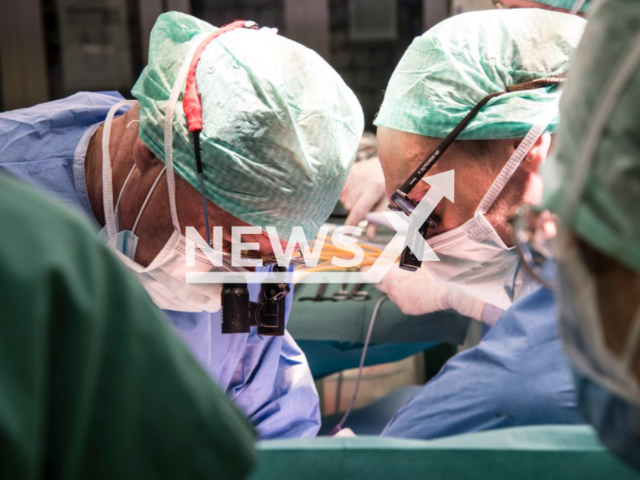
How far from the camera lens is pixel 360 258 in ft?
8.57

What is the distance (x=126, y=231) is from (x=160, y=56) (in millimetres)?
430

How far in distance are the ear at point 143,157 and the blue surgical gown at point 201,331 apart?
190mm

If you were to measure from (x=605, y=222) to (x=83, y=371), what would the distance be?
0.47 meters

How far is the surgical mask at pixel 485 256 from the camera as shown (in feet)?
5.40

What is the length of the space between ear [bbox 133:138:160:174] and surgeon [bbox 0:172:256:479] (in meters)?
1.11

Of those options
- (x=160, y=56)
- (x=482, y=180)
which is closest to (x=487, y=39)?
(x=482, y=180)

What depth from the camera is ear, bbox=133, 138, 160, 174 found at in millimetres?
1713

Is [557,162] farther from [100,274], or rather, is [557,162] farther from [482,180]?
[482,180]

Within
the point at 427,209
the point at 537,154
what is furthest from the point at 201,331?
the point at 537,154

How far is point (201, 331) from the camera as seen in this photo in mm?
2002

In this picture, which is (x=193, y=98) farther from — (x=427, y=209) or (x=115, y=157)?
(x=427, y=209)

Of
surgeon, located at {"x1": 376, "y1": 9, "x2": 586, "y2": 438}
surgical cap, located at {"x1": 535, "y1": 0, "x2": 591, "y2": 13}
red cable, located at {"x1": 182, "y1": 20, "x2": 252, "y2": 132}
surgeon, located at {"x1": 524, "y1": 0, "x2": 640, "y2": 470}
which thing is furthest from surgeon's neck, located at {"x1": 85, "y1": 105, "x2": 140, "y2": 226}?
surgeon, located at {"x1": 524, "y1": 0, "x2": 640, "y2": 470}

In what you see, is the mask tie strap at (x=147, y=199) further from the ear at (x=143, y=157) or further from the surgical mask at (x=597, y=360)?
the surgical mask at (x=597, y=360)

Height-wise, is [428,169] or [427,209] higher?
[428,169]
